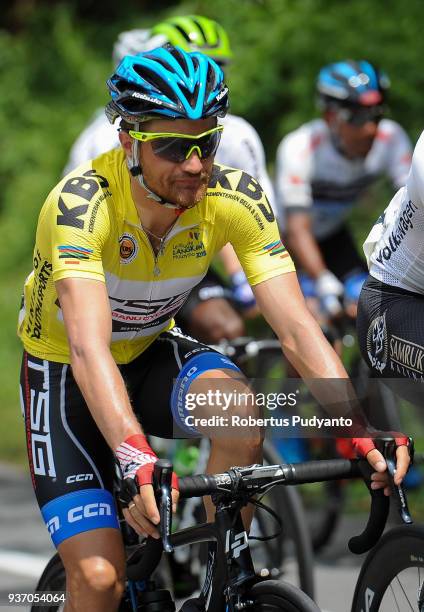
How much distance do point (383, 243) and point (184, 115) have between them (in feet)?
3.33

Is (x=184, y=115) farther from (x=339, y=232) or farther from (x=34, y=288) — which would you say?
(x=339, y=232)

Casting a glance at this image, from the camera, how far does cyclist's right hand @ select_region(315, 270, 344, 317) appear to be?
7.35 m

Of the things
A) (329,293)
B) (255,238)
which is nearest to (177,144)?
(255,238)

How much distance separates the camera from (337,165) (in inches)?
309

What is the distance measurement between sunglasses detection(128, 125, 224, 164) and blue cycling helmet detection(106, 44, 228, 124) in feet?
0.19

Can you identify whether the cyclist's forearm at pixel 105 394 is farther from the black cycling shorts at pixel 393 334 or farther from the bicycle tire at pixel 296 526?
the bicycle tire at pixel 296 526

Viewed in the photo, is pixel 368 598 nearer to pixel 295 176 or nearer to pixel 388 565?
pixel 388 565

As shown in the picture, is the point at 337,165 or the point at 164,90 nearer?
the point at 164,90

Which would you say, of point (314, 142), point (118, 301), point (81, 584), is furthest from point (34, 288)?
point (314, 142)

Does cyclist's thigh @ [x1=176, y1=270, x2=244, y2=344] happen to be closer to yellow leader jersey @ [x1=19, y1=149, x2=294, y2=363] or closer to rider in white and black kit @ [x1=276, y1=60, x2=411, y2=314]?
rider in white and black kit @ [x1=276, y1=60, x2=411, y2=314]

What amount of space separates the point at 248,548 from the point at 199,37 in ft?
12.0

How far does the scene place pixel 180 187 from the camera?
408 cm

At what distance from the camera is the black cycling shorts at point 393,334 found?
4.40 m

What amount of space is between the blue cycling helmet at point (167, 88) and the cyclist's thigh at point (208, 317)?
2.27 m
